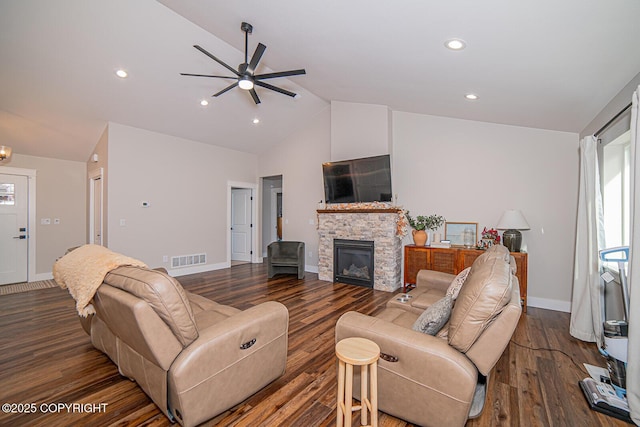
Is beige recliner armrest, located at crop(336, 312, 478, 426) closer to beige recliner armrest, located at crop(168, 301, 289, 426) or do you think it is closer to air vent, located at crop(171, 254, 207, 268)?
beige recliner armrest, located at crop(168, 301, 289, 426)

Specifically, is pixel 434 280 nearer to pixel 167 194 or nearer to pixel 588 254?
pixel 588 254

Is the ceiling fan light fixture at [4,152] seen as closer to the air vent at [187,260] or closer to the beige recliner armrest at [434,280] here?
the air vent at [187,260]

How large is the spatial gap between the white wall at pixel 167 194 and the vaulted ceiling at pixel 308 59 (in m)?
0.47

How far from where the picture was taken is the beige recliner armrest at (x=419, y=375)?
4.98 ft

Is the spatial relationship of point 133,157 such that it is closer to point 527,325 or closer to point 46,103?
point 46,103


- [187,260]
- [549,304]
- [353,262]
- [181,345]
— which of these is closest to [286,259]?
[353,262]

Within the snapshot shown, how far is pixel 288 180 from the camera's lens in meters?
6.89

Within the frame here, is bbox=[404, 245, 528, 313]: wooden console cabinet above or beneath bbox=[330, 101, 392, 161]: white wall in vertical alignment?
beneath

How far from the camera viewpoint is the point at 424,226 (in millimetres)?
4840

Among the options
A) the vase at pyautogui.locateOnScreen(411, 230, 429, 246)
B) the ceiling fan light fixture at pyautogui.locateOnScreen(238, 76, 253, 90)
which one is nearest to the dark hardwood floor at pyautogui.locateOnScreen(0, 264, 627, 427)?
the vase at pyautogui.locateOnScreen(411, 230, 429, 246)

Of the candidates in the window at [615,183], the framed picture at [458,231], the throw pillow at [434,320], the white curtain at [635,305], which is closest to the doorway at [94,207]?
the throw pillow at [434,320]

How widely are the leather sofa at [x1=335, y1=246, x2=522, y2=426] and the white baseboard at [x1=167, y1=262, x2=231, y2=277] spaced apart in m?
5.26

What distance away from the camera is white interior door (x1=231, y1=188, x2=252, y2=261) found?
7.52 m

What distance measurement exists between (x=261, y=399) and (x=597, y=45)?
3.41 m
